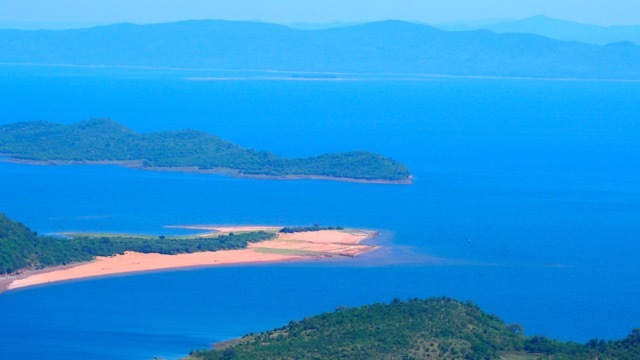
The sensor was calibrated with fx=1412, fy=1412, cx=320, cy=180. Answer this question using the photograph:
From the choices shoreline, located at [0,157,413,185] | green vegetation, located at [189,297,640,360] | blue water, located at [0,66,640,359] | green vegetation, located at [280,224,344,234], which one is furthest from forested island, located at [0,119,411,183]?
green vegetation, located at [189,297,640,360]

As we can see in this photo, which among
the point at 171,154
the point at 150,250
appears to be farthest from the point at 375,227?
the point at 171,154

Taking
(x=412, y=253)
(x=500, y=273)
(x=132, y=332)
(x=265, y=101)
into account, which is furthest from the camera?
(x=265, y=101)

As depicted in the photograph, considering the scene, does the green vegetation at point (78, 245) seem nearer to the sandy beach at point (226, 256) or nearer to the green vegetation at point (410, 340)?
the sandy beach at point (226, 256)

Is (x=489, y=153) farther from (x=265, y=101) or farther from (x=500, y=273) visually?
(x=265, y=101)

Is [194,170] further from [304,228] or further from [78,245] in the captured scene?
[78,245]

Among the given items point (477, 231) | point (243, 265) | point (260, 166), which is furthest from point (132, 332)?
point (260, 166)

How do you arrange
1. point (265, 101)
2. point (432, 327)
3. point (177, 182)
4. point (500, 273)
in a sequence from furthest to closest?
point (265, 101) → point (177, 182) → point (500, 273) → point (432, 327)

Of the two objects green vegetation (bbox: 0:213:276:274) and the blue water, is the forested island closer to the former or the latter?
the blue water

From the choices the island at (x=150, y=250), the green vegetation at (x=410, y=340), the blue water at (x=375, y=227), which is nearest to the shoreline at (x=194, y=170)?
the blue water at (x=375, y=227)
